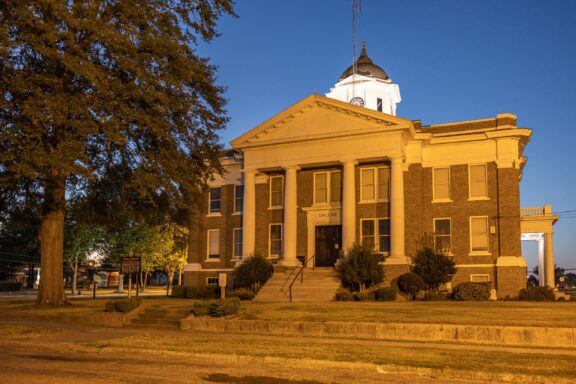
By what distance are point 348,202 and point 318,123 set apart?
4992mm

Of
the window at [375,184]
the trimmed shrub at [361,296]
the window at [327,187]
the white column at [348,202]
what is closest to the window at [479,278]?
the window at [375,184]

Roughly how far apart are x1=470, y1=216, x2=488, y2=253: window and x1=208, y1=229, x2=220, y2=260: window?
16259 millimetres

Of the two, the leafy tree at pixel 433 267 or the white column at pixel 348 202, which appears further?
the white column at pixel 348 202

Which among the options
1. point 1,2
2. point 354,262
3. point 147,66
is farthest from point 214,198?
point 1,2

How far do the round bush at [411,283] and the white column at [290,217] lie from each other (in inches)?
262

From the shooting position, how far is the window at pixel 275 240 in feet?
124

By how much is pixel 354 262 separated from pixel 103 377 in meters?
20.9

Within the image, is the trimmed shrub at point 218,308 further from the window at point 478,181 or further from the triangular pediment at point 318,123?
the window at point 478,181

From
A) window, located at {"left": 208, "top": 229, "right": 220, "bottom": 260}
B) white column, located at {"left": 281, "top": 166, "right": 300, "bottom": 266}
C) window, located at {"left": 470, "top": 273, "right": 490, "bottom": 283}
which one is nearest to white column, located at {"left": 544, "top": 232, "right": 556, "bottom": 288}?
window, located at {"left": 470, "top": 273, "right": 490, "bottom": 283}

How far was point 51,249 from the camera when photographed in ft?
81.9

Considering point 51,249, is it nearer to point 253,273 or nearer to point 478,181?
point 253,273

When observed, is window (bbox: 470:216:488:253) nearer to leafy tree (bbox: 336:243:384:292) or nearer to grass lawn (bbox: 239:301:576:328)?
leafy tree (bbox: 336:243:384:292)

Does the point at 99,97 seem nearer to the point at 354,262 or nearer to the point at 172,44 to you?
the point at 172,44

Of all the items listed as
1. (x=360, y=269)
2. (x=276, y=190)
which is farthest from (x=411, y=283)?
(x=276, y=190)
